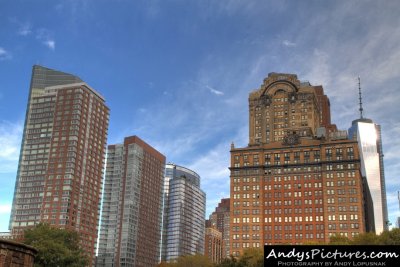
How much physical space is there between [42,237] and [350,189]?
107809mm

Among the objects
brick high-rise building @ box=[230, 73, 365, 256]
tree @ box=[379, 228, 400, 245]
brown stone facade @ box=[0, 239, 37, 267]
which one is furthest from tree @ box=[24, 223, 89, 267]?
brick high-rise building @ box=[230, 73, 365, 256]

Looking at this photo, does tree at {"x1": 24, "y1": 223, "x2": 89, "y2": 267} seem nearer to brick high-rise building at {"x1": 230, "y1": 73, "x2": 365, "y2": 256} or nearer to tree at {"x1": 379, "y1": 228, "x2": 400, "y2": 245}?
tree at {"x1": 379, "y1": 228, "x2": 400, "y2": 245}

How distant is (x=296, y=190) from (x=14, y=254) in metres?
147

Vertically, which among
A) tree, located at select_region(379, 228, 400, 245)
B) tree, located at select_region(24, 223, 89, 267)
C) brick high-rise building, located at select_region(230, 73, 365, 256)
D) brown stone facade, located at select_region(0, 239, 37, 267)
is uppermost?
brick high-rise building, located at select_region(230, 73, 365, 256)

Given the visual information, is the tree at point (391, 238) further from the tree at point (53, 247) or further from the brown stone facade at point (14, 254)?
the brown stone facade at point (14, 254)

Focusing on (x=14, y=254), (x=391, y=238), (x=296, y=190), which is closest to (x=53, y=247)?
(x=14, y=254)

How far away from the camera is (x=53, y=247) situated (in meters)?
97.2

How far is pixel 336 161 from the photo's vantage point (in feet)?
566

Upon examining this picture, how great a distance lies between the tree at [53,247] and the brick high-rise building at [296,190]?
7602 centimetres

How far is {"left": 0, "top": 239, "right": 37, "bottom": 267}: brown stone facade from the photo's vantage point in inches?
1484

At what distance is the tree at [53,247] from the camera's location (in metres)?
95.7

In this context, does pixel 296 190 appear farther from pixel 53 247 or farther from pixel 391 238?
pixel 53 247

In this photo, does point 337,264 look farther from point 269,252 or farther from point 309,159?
point 309,159

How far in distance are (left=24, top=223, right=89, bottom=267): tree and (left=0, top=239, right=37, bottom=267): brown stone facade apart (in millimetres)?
55967
